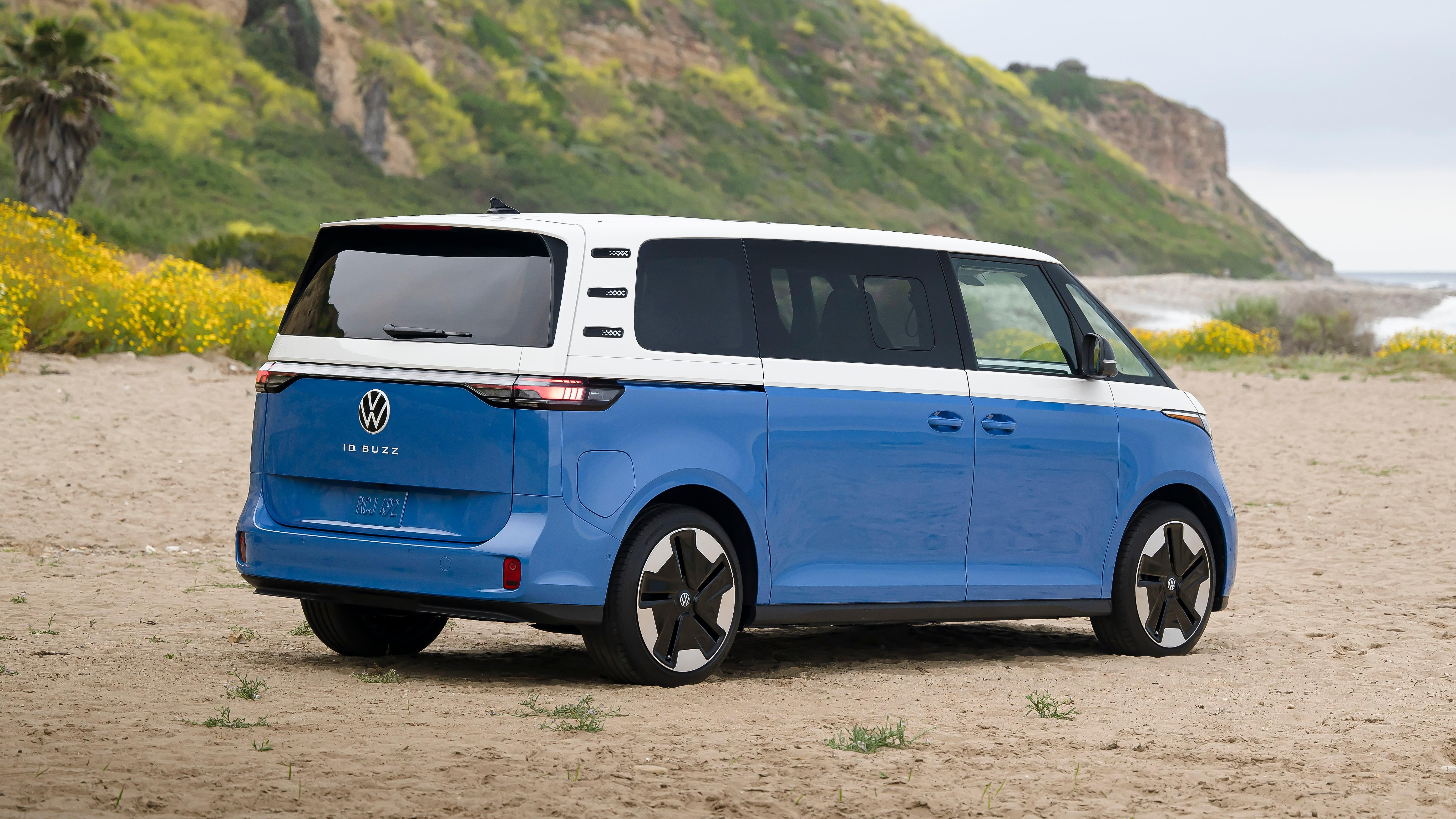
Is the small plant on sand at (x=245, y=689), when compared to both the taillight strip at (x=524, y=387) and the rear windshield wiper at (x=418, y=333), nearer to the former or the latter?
the taillight strip at (x=524, y=387)

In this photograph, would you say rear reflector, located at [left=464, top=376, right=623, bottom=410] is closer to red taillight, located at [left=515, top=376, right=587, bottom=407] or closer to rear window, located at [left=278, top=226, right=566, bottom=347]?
red taillight, located at [left=515, top=376, right=587, bottom=407]

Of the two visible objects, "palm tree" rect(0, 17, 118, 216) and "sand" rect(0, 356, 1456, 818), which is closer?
"sand" rect(0, 356, 1456, 818)

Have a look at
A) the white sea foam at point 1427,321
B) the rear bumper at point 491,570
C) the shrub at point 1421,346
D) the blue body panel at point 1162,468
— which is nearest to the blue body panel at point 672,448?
the rear bumper at point 491,570

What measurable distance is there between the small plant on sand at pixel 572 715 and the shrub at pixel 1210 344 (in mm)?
28658

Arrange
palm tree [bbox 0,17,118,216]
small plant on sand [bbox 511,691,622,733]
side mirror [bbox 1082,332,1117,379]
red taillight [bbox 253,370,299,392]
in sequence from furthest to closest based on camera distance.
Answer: palm tree [bbox 0,17,118,216], side mirror [bbox 1082,332,1117,379], red taillight [bbox 253,370,299,392], small plant on sand [bbox 511,691,622,733]

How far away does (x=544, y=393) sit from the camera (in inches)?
253

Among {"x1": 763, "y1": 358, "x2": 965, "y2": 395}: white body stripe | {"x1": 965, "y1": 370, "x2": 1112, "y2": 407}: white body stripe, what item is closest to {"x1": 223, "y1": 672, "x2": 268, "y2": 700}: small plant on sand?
{"x1": 763, "y1": 358, "x2": 965, "y2": 395}: white body stripe

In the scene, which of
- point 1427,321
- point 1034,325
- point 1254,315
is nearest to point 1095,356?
point 1034,325

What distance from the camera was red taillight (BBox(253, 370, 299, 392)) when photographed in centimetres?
705

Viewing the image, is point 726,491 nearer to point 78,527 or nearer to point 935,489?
point 935,489

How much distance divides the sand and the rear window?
1.50 meters

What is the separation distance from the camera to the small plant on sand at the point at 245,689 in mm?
6469

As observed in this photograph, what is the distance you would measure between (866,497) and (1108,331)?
7.31ft

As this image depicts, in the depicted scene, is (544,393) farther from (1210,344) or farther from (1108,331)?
(1210,344)
